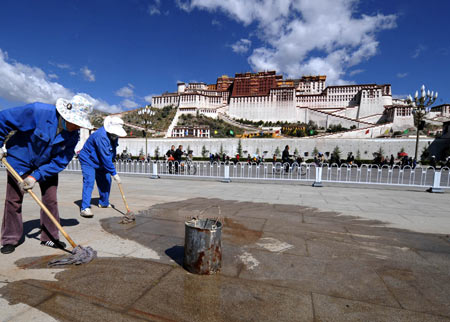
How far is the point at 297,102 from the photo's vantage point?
7250cm

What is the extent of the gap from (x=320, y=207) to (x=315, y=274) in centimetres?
353

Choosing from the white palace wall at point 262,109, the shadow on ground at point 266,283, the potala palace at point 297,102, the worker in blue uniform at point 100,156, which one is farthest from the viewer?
the white palace wall at point 262,109

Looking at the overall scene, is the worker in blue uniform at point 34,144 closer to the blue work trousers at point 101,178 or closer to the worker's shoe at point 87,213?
the worker's shoe at point 87,213

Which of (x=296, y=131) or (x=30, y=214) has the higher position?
(x=296, y=131)

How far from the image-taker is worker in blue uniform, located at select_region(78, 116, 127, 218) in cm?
452

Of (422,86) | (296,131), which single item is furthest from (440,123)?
(422,86)

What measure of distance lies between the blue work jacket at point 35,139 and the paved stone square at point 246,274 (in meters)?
1.00

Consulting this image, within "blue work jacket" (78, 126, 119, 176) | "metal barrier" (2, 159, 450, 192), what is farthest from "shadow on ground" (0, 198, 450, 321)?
"metal barrier" (2, 159, 450, 192)

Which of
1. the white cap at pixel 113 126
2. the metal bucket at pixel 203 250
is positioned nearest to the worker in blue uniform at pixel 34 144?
the white cap at pixel 113 126

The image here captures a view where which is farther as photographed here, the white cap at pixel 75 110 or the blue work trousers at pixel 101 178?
the blue work trousers at pixel 101 178

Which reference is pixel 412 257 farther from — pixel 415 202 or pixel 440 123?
pixel 440 123

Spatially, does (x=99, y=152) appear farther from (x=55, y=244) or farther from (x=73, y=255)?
(x=73, y=255)

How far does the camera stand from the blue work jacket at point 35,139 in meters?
2.65

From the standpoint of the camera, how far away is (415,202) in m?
6.67
